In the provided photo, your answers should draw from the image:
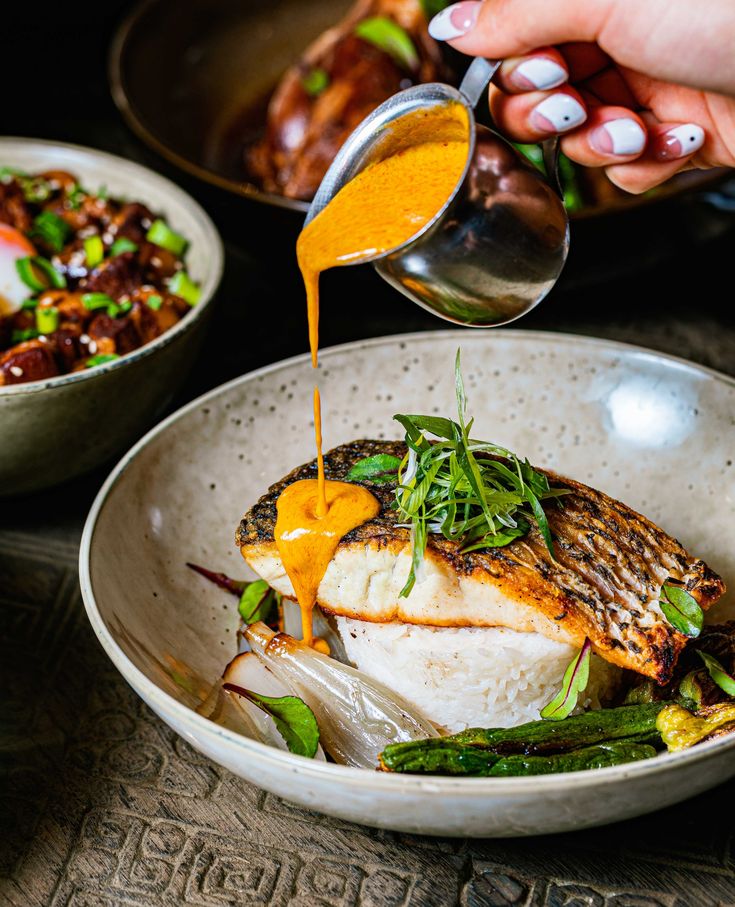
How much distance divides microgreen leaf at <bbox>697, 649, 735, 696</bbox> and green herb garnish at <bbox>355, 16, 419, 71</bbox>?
2444 mm

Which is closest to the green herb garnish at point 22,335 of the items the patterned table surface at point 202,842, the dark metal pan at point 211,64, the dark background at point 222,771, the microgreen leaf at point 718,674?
the dark background at point 222,771

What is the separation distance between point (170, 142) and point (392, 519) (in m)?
2.47

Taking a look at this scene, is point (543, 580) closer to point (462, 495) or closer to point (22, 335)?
point (462, 495)

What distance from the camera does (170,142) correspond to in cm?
393

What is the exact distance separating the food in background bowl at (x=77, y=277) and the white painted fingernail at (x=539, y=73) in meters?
1.20

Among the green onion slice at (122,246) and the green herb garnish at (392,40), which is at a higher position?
the green herb garnish at (392,40)

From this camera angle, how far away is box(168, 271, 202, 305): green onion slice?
3015 mm

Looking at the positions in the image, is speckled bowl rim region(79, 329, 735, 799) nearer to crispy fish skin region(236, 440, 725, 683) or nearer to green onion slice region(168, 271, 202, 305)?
crispy fish skin region(236, 440, 725, 683)

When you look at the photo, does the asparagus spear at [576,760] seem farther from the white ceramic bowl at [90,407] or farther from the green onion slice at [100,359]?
the green onion slice at [100,359]

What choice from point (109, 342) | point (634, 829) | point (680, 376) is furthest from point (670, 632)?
point (109, 342)

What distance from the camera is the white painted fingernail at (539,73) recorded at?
80.7 inches

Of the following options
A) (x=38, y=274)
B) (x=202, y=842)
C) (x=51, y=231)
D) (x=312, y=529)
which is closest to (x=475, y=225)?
(x=312, y=529)

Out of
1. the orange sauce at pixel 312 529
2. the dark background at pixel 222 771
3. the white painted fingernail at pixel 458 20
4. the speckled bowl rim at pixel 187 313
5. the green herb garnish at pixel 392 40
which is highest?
the white painted fingernail at pixel 458 20

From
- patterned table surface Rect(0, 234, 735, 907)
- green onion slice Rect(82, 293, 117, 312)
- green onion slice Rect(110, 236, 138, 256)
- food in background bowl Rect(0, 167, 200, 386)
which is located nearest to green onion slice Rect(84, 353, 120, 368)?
food in background bowl Rect(0, 167, 200, 386)
